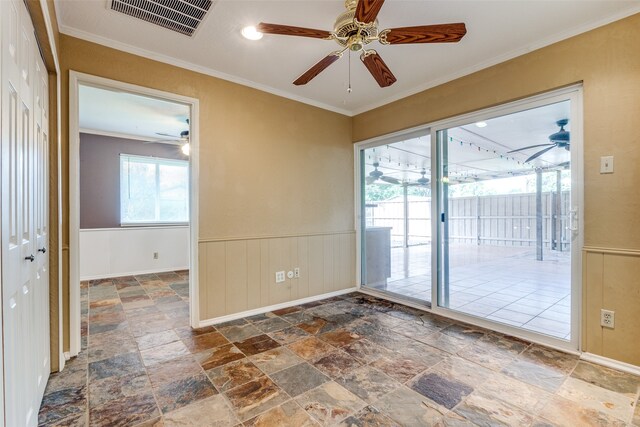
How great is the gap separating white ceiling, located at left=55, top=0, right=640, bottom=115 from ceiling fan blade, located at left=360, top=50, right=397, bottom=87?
14.4 inches

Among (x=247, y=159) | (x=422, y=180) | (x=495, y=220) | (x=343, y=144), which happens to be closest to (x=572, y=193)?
(x=495, y=220)

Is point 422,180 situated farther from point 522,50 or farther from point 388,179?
point 522,50

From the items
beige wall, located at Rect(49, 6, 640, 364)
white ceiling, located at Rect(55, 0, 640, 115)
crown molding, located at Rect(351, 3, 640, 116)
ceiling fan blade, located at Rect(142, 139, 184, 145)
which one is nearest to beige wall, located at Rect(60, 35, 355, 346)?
beige wall, located at Rect(49, 6, 640, 364)

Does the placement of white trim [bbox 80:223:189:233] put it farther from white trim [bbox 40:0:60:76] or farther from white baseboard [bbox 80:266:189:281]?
white trim [bbox 40:0:60:76]

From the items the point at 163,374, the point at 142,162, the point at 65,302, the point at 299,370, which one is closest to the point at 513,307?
→ the point at 299,370

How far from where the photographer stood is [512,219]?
2971 mm

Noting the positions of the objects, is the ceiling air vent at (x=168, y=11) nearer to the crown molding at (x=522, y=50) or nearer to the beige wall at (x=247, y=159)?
the beige wall at (x=247, y=159)

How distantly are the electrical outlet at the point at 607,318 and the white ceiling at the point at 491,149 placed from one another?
121 centimetres

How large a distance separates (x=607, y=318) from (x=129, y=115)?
581cm

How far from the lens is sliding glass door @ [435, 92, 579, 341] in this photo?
8.37 ft

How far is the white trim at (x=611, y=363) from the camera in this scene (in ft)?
6.89

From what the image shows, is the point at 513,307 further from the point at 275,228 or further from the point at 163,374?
the point at 163,374

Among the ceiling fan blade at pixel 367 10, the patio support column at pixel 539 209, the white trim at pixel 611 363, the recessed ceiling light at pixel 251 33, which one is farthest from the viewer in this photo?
the patio support column at pixel 539 209

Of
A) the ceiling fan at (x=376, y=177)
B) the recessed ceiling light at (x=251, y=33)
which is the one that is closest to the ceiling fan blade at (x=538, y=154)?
the ceiling fan at (x=376, y=177)
